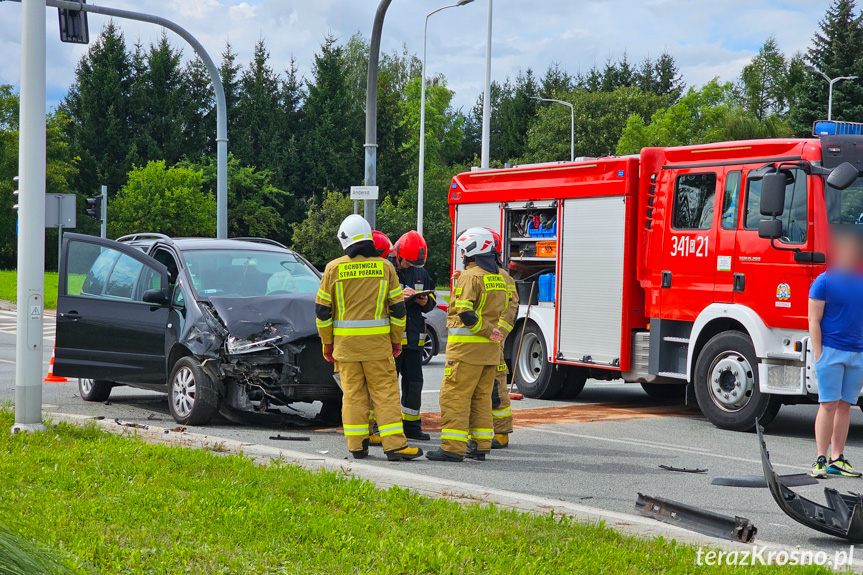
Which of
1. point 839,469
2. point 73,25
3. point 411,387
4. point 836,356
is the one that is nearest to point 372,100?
point 73,25

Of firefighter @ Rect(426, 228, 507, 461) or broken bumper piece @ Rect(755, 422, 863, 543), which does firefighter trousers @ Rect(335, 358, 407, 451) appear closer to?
firefighter @ Rect(426, 228, 507, 461)

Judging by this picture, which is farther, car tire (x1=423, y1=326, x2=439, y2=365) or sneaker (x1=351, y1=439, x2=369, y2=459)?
car tire (x1=423, y1=326, x2=439, y2=365)

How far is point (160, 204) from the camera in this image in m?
50.0

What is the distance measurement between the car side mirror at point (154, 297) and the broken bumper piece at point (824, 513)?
6.04m

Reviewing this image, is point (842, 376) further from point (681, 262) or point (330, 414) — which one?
point (330, 414)

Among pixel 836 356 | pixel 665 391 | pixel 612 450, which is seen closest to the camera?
pixel 836 356

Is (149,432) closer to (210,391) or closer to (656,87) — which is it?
(210,391)

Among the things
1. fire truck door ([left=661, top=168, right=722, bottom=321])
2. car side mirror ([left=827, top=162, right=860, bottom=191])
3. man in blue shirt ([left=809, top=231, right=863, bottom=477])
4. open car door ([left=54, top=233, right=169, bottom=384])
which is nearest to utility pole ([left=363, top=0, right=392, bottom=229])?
open car door ([left=54, top=233, right=169, bottom=384])

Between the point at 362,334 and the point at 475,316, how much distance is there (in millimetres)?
898

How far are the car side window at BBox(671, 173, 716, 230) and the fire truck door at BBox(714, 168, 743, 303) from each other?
16cm

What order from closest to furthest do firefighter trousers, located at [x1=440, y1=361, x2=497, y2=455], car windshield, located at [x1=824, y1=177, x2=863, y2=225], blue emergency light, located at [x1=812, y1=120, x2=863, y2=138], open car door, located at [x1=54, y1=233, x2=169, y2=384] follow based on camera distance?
firefighter trousers, located at [x1=440, y1=361, x2=497, y2=455] → car windshield, located at [x1=824, y1=177, x2=863, y2=225] → blue emergency light, located at [x1=812, y1=120, x2=863, y2=138] → open car door, located at [x1=54, y1=233, x2=169, y2=384]

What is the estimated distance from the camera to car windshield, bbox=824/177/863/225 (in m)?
9.14

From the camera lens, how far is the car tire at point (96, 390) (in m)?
11.1

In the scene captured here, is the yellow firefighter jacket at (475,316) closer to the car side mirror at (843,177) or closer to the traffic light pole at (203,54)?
the car side mirror at (843,177)
